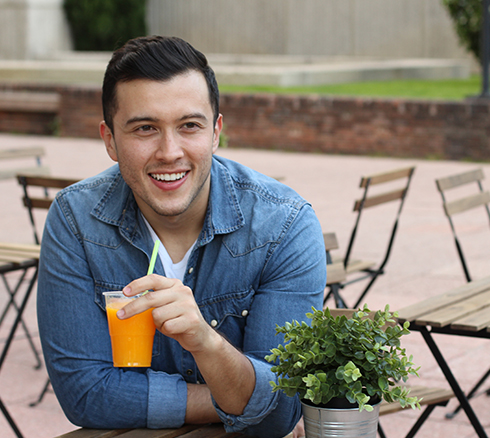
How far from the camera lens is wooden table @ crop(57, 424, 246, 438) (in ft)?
5.95

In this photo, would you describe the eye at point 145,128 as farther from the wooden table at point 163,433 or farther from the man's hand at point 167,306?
the wooden table at point 163,433

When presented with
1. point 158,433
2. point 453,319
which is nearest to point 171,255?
point 158,433

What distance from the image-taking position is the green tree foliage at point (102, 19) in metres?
23.7

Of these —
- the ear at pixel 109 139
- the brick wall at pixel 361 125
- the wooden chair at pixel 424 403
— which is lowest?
the brick wall at pixel 361 125

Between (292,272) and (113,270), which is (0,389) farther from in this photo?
(292,272)

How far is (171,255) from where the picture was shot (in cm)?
208

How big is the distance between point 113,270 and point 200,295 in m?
0.22

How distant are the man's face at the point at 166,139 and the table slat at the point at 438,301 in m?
0.91

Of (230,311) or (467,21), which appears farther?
(467,21)

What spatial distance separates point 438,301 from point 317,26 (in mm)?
21068

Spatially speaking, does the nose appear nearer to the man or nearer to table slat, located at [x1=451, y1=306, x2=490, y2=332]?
the man

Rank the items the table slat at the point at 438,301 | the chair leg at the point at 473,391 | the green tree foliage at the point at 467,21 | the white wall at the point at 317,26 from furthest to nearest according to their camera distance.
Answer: the white wall at the point at 317,26
the green tree foliage at the point at 467,21
the chair leg at the point at 473,391
the table slat at the point at 438,301

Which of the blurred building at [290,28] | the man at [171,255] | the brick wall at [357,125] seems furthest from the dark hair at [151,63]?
the blurred building at [290,28]

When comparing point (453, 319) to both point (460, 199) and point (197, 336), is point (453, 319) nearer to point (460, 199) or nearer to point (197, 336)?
point (197, 336)
